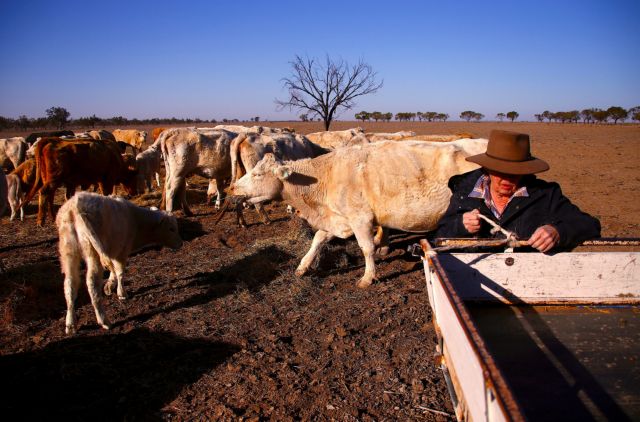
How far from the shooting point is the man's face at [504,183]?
10.6ft

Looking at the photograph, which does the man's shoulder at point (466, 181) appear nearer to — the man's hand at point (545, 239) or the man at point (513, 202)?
the man at point (513, 202)

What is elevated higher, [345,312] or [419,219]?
[419,219]

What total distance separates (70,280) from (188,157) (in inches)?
252

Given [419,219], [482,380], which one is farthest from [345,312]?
[482,380]

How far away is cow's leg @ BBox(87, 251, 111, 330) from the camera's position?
180 inches

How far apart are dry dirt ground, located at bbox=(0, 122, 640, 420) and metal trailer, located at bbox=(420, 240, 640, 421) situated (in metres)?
0.97

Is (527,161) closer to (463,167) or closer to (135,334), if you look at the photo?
(463,167)

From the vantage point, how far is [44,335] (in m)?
4.59

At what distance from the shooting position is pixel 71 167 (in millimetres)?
10328

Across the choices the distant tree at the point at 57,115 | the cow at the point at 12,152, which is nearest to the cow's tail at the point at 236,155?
the cow at the point at 12,152

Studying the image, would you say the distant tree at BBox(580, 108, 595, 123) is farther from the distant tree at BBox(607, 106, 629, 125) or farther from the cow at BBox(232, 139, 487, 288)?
the cow at BBox(232, 139, 487, 288)

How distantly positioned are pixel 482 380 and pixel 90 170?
1156cm

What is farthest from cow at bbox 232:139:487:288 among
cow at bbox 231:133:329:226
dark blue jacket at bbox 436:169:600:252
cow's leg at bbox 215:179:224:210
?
cow's leg at bbox 215:179:224:210

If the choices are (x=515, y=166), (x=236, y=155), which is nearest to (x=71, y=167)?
(x=236, y=155)
